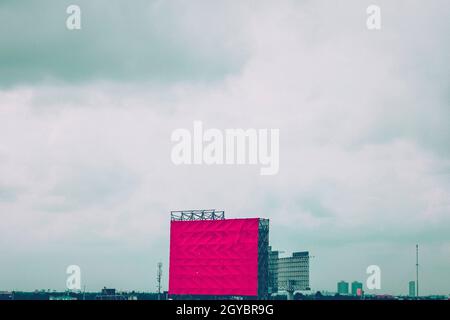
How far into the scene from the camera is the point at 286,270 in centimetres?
15638

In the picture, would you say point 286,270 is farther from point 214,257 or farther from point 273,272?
point 214,257

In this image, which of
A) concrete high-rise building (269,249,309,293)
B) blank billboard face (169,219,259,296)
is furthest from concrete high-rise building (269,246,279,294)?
blank billboard face (169,219,259,296)

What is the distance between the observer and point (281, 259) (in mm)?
156625

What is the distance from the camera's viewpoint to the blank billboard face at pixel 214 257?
152 m

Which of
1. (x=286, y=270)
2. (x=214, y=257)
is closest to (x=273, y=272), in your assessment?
(x=286, y=270)

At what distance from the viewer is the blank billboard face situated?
497 feet

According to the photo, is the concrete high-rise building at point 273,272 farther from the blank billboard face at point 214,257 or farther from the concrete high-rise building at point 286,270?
the blank billboard face at point 214,257

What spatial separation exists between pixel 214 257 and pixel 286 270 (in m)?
16.9

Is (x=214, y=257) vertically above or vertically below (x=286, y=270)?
above

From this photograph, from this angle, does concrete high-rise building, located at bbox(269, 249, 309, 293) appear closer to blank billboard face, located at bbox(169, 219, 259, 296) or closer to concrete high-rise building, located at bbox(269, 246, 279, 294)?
concrete high-rise building, located at bbox(269, 246, 279, 294)

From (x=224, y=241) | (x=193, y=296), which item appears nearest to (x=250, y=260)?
(x=224, y=241)

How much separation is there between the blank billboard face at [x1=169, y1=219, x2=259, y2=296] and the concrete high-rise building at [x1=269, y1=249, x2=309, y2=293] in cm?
680
